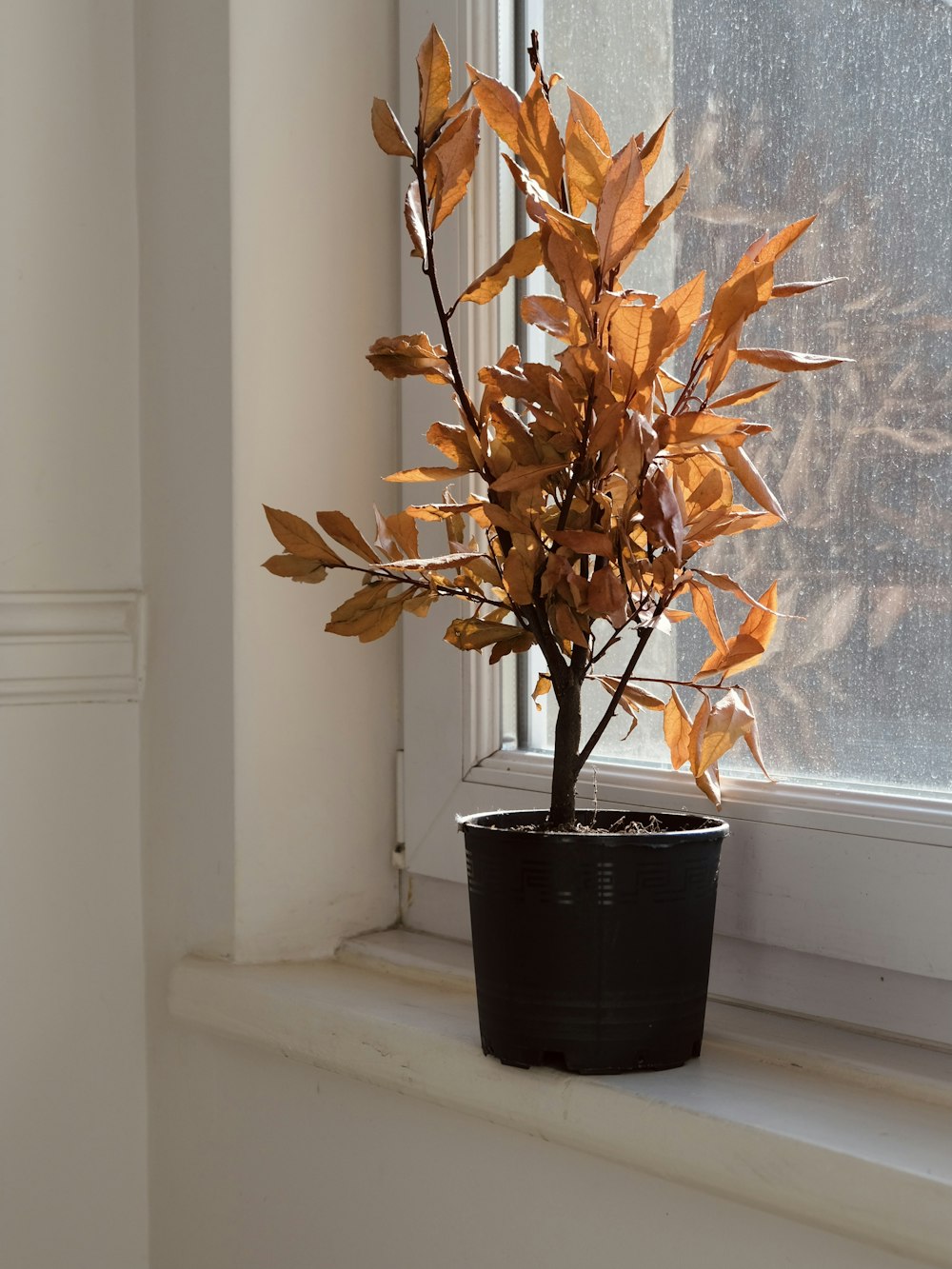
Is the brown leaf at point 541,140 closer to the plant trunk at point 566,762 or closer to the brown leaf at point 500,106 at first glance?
the brown leaf at point 500,106

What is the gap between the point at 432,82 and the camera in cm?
73

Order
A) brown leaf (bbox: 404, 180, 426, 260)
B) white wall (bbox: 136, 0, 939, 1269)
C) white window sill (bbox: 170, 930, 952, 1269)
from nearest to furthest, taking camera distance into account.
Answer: white window sill (bbox: 170, 930, 952, 1269) → brown leaf (bbox: 404, 180, 426, 260) → white wall (bbox: 136, 0, 939, 1269)

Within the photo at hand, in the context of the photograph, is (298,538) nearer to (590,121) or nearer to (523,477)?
(523,477)

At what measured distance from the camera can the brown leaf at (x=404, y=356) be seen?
30.4 inches

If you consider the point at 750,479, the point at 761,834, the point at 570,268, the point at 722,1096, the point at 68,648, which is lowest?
the point at 722,1096

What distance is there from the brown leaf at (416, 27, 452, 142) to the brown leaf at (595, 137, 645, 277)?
116 mm

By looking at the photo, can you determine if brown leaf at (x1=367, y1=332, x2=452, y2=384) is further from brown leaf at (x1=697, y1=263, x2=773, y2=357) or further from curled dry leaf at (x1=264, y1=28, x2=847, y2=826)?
brown leaf at (x1=697, y1=263, x2=773, y2=357)

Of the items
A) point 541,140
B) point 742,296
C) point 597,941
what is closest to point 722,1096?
point 597,941

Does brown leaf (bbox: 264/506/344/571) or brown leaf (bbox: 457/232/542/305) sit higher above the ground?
brown leaf (bbox: 457/232/542/305)

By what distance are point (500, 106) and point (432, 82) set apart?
0.04 metres

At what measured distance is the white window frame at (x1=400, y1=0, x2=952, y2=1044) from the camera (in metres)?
0.77

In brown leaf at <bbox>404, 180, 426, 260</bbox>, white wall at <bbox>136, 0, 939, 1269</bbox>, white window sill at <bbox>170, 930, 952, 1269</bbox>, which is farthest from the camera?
white wall at <bbox>136, 0, 939, 1269</bbox>

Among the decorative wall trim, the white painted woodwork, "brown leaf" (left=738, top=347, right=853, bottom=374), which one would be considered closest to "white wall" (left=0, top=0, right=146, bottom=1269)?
the decorative wall trim

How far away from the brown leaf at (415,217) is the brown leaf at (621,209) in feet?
0.36
